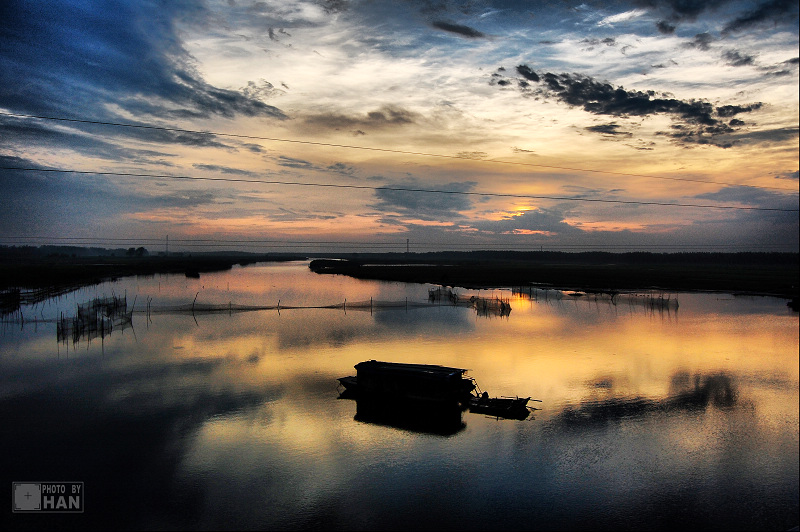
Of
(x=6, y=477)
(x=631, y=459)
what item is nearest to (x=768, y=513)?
(x=631, y=459)

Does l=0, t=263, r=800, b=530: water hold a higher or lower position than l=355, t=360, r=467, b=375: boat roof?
lower

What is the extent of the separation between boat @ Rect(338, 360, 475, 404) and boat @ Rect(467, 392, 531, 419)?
2.55 feet

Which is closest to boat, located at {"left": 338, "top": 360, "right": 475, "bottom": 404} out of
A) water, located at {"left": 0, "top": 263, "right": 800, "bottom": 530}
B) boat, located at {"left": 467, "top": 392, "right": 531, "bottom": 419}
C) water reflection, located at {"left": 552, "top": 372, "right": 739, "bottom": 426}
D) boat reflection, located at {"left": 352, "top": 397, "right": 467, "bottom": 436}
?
boat reflection, located at {"left": 352, "top": 397, "right": 467, "bottom": 436}

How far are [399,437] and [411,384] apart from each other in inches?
156

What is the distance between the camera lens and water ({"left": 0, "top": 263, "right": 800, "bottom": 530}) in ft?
42.6

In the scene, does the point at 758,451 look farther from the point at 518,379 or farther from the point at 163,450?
the point at 163,450

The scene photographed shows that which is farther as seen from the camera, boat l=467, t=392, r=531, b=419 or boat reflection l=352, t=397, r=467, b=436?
boat l=467, t=392, r=531, b=419

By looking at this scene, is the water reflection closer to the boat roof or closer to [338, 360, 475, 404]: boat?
[338, 360, 475, 404]: boat

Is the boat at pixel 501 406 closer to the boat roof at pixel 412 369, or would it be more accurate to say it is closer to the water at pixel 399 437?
the water at pixel 399 437

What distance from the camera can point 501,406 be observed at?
68.7 feet

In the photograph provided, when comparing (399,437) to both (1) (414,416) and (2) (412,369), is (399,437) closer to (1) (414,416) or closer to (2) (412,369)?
(1) (414,416)

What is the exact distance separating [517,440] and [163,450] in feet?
44.0

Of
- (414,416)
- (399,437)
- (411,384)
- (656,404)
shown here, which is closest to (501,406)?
(414,416)

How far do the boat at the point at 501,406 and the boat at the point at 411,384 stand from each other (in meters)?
0.78
